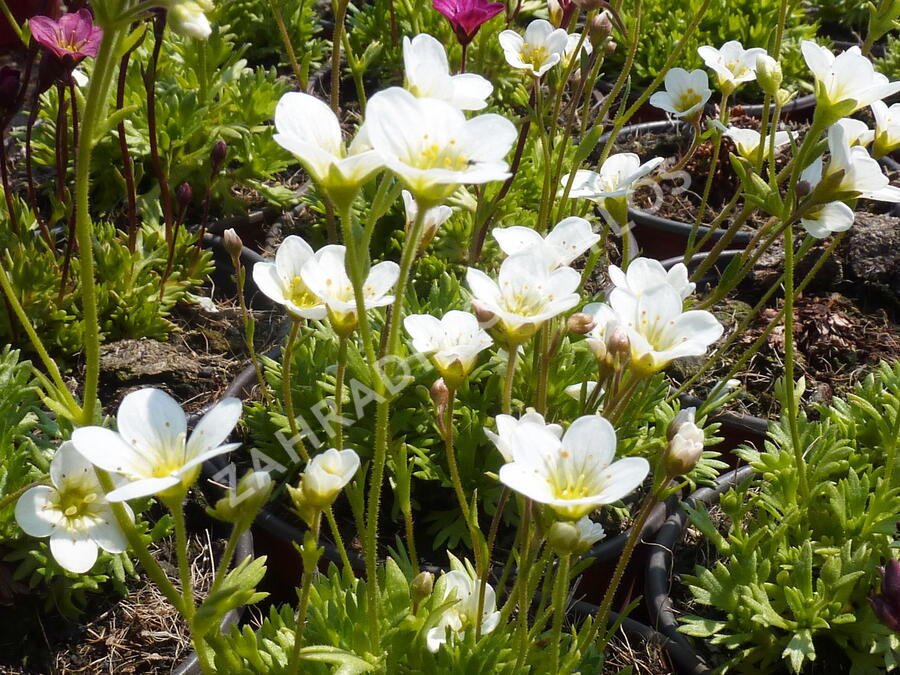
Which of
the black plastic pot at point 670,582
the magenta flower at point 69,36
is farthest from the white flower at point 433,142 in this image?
the black plastic pot at point 670,582

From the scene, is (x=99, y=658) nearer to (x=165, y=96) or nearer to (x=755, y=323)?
(x=165, y=96)

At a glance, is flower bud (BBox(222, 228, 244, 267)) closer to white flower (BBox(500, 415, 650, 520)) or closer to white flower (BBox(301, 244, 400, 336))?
white flower (BBox(301, 244, 400, 336))

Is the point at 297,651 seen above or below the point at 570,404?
above

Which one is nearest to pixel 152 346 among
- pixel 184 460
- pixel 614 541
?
pixel 614 541

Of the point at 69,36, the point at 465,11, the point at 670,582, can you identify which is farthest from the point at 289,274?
the point at 670,582

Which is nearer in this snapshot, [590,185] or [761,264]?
[590,185]

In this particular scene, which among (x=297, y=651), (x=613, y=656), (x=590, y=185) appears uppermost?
(x=590, y=185)

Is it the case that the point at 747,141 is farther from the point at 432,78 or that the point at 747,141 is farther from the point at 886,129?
the point at 432,78

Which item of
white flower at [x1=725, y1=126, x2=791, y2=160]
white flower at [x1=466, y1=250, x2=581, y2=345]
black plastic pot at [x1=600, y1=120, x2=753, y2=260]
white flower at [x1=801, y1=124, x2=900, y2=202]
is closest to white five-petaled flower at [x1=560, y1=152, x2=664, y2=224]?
white flower at [x1=725, y1=126, x2=791, y2=160]

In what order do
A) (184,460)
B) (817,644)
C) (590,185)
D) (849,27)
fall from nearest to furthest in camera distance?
(184,460) → (817,644) → (590,185) → (849,27)
